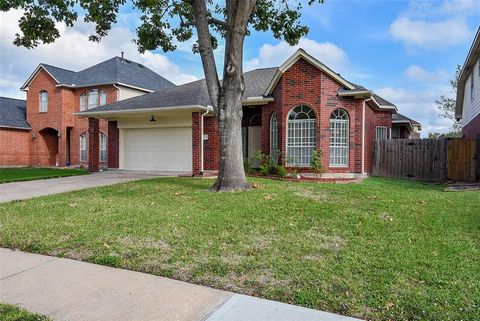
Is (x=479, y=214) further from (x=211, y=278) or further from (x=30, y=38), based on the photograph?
(x=30, y=38)

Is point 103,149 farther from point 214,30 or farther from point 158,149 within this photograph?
point 214,30

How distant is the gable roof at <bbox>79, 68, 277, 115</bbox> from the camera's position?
15.2m

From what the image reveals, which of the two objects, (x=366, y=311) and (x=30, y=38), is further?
(x=30, y=38)

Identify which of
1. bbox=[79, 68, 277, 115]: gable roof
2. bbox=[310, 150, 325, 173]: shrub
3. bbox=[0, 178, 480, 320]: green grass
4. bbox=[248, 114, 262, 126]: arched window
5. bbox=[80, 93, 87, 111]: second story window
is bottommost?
bbox=[0, 178, 480, 320]: green grass

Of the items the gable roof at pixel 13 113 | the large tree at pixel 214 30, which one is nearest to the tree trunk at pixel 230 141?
the large tree at pixel 214 30

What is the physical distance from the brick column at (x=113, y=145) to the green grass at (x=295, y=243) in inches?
386

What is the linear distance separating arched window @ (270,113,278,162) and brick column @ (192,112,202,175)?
2.97 m

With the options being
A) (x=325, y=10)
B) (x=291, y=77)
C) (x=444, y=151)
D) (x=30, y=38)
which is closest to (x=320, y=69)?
(x=291, y=77)

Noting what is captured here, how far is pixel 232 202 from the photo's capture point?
776 centimetres

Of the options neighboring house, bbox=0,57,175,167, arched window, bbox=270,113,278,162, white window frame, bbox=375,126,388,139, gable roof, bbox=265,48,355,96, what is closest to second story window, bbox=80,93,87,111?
neighboring house, bbox=0,57,175,167

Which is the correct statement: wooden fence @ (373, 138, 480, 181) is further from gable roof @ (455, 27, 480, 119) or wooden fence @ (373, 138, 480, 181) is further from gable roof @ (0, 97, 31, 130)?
gable roof @ (0, 97, 31, 130)

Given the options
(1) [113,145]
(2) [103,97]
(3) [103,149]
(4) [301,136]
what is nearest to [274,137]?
(4) [301,136]

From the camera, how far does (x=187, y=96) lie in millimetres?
15766

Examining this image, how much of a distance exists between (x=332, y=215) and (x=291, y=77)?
8707 mm
